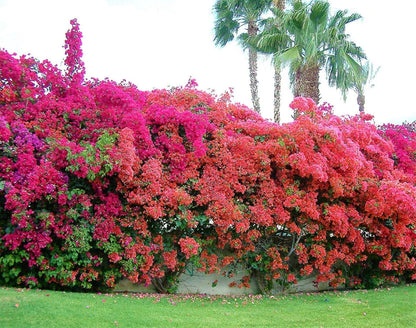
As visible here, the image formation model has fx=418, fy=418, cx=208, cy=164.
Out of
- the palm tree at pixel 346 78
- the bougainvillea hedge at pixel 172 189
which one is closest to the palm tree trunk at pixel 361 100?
the palm tree at pixel 346 78

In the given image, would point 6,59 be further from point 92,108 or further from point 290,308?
point 290,308

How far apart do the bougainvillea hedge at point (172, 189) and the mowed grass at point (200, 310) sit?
0.57 m

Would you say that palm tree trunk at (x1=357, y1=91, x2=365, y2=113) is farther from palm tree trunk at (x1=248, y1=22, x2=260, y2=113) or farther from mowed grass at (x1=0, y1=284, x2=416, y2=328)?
mowed grass at (x1=0, y1=284, x2=416, y2=328)

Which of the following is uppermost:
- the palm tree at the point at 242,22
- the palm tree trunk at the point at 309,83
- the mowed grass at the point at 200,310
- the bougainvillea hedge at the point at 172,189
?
the palm tree at the point at 242,22

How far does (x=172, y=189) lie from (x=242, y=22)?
14.5m

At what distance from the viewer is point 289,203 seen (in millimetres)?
7473

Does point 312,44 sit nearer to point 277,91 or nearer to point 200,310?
point 277,91

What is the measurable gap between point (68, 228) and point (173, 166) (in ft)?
6.58

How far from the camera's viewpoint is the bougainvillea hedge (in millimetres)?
6477

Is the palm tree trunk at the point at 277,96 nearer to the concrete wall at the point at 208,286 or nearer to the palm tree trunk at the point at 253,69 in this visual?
the palm tree trunk at the point at 253,69

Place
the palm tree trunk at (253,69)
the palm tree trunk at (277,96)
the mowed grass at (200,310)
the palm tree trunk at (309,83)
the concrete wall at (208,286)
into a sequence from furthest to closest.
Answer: the palm tree trunk at (253,69)
the palm tree trunk at (277,96)
the palm tree trunk at (309,83)
the concrete wall at (208,286)
the mowed grass at (200,310)

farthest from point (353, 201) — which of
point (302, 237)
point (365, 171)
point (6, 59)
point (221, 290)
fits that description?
point (6, 59)

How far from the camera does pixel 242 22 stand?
19469 mm

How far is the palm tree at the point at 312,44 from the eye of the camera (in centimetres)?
1420
